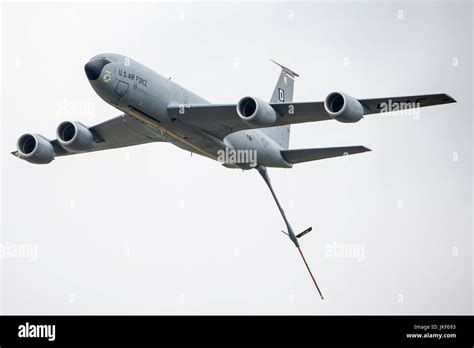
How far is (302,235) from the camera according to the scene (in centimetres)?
5097

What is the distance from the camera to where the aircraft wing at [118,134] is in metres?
47.6

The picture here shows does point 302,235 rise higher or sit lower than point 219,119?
lower

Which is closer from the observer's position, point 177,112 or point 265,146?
point 177,112

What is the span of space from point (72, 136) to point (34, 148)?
6.94ft

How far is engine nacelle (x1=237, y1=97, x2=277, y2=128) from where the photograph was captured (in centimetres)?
4203

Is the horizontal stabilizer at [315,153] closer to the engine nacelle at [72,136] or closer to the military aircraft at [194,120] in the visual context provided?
the military aircraft at [194,120]

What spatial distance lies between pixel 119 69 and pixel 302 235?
588 inches

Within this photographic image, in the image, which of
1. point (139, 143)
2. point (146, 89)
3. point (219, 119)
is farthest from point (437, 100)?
point (139, 143)

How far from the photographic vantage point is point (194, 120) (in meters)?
44.2

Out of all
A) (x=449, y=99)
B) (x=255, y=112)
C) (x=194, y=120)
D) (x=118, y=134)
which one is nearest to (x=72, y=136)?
(x=118, y=134)

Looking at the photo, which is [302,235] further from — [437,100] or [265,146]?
[437,100]

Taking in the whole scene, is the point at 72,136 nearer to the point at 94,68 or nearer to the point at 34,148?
the point at 34,148

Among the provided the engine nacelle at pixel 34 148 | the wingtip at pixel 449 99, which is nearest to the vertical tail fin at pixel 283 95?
the engine nacelle at pixel 34 148
